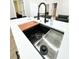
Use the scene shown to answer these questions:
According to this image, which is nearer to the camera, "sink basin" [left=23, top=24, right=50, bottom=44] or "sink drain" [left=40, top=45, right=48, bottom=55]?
"sink drain" [left=40, top=45, right=48, bottom=55]

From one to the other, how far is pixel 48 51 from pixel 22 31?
0.22 metres

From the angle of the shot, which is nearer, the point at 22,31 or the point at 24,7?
the point at 22,31

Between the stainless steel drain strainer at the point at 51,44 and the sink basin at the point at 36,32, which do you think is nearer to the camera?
the stainless steel drain strainer at the point at 51,44

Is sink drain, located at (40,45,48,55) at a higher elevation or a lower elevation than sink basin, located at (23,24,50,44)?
lower

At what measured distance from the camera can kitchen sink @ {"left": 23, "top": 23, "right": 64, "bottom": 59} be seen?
1.90 ft

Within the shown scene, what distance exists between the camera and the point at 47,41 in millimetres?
626

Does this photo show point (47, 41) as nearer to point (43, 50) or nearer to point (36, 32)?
point (43, 50)

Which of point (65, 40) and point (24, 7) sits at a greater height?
point (24, 7)

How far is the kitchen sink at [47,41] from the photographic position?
58 centimetres

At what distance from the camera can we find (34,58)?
1.98 feet

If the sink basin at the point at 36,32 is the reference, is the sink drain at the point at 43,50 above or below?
below

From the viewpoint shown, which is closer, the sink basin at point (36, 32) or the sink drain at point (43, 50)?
the sink drain at point (43, 50)
